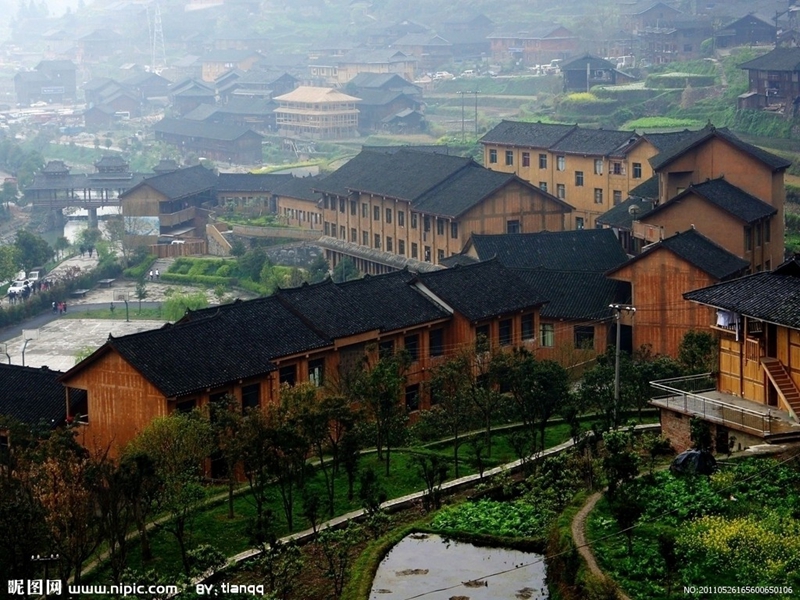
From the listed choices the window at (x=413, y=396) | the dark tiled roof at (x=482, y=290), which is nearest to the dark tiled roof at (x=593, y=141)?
the dark tiled roof at (x=482, y=290)

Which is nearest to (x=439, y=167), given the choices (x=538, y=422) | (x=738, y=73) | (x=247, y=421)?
(x=738, y=73)

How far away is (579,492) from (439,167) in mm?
27327

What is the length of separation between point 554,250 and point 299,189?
18497 millimetres

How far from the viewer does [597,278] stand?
3195cm

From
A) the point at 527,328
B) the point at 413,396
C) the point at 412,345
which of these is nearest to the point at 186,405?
the point at 413,396

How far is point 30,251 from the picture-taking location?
1975 inches

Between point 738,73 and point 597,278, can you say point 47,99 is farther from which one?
point 597,278

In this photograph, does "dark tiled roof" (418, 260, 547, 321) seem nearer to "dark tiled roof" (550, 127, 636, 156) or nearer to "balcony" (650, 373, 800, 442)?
"balcony" (650, 373, 800, 442)

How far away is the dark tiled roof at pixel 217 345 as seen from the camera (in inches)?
883

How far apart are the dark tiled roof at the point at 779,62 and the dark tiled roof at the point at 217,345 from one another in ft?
89.0

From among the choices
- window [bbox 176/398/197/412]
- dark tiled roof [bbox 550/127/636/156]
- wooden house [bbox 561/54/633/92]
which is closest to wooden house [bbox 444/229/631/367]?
dark tiled roof [bbox 550/127/636/156]

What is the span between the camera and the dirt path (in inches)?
552

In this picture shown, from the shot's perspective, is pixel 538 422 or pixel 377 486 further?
pixel 538 422

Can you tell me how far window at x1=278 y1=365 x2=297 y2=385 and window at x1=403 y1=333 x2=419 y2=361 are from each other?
10.2ft
